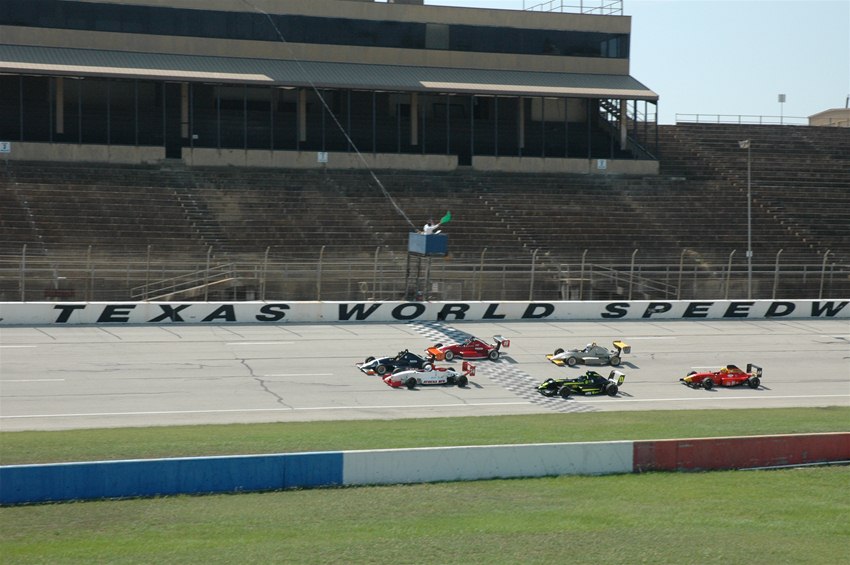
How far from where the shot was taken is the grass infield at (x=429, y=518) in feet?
49.8

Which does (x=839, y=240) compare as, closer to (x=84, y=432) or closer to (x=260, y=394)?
(x=260, y=394)

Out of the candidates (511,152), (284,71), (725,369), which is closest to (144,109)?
(284,71)

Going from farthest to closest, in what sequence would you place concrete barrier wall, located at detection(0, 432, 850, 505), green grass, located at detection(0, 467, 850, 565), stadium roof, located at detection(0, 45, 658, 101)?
stadium roof, located at detection(0, 45, 658, 101) < concrete barrier wall, located at detection(0, 432, 850, 505) < green grass, located at detection(0, 467, 850, 565)

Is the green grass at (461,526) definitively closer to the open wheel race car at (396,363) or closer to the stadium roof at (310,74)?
the open wheel race car at (396,363)

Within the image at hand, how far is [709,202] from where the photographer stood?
5331cm

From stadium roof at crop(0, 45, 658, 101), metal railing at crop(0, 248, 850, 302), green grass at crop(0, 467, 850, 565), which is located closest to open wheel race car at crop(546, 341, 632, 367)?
metal railing at crop(0, 248, 850, 302)

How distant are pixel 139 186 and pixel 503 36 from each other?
21.7m

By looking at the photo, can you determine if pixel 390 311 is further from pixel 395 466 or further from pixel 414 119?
pixel 414 119

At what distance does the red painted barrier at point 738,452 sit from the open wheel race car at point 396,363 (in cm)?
941

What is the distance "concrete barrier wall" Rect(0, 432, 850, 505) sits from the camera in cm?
1705

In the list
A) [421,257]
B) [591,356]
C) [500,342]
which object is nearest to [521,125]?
[421,257]

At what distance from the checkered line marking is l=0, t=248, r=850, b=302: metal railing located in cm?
333

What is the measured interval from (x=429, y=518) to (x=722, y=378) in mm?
14918

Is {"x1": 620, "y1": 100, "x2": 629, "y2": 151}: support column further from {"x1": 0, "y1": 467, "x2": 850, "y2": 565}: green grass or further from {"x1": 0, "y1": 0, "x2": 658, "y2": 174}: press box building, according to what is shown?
{"x1": 0, "y1": 467, "x2": 850, "y2": 565}: green grass
